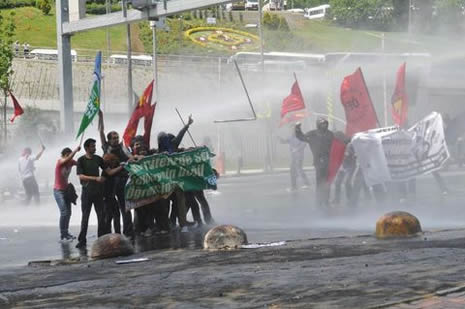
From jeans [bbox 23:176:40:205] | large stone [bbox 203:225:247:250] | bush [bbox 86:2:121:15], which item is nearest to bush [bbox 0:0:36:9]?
bush [bbox 86:2:121:15]

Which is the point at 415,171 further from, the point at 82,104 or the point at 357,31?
the point at 82,104

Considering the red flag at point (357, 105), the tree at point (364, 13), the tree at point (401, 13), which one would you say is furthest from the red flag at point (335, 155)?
the tree at point (364, 13)

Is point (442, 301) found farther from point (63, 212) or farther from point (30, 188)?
point (30, 188)

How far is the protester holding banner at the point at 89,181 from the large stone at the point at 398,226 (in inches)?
168

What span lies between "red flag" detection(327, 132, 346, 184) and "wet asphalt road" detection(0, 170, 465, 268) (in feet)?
2.43

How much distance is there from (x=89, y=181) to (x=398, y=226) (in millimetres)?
4606

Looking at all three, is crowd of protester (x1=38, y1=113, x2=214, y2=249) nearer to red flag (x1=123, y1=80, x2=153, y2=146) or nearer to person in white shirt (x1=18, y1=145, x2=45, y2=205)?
red flag (x1=123, y1=80, x2=153, y2=146)

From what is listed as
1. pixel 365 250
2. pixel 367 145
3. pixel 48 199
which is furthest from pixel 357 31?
pixel 365 250

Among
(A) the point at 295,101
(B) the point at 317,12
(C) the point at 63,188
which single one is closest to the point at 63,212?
(C) the point at 63,188

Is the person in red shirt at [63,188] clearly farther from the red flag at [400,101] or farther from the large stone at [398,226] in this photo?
the red flag at [400,101]

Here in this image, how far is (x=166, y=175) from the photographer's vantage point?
17.2 m

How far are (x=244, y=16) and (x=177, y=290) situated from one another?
8414cm

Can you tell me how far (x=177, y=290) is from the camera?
10047mm

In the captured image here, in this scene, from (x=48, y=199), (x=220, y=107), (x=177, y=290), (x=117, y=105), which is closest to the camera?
(x=177, y=290)
